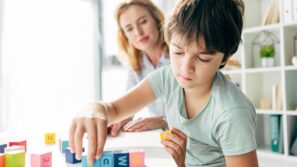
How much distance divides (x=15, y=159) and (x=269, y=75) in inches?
84.9

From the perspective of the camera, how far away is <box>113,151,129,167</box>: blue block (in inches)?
23.5

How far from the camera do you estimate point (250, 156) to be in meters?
0.62

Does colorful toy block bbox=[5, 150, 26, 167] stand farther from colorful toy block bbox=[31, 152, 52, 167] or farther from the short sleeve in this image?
the short sleeve

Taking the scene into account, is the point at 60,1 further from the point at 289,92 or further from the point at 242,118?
the point at 242,118

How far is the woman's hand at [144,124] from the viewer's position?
1157 millimetres

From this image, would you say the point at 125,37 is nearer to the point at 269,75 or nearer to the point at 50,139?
the point at 50,139

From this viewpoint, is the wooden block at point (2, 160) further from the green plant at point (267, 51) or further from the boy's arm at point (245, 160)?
the green plant at point (267, 51)

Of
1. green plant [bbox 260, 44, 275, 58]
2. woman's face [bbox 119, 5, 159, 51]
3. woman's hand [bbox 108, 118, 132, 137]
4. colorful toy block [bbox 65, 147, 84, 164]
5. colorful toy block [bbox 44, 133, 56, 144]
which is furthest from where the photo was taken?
green plant [bbox 260, 44, 275, 58]

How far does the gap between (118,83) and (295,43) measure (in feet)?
5.02

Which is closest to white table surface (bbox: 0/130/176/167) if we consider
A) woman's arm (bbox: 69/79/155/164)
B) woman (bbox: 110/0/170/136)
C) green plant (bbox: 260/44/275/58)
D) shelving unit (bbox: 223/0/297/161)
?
woman's arm (bbox: 69/79/155/164)

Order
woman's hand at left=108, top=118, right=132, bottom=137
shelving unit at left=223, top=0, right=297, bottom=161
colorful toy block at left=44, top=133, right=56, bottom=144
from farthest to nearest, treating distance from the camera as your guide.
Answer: shelving unit at left=223, top=0, right=297, bottom=161
woman's hand at left=108, top=118, right=132, bottom=137
colorful toy block at left=44, top=133, right=56, bottom=144

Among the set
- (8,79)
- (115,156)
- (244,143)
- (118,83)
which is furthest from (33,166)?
(118,83)

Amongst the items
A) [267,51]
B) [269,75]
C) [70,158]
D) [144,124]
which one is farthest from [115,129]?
[269,75]

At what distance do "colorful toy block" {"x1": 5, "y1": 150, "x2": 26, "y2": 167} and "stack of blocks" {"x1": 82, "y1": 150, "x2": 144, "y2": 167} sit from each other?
15 centimetres
